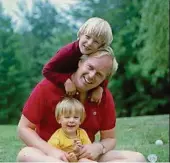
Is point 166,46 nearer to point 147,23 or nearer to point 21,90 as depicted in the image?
point 147,23

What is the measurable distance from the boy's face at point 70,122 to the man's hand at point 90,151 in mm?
52

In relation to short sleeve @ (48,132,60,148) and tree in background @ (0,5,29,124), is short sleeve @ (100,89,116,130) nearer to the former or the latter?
short sleeve @ (48,132,60,148)

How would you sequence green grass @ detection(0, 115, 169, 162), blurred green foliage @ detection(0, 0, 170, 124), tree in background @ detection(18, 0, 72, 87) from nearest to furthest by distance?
green grass @ detection(0, 115, 169, 162) → blurred green foliage @ detection(0, 0, 170, 124) → tree in background @ detection(18, 0, 72, 87)

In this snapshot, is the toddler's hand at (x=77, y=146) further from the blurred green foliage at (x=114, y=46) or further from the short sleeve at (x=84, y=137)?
the blurred green foliage at (x=114, y=46)

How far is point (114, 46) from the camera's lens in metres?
5.98

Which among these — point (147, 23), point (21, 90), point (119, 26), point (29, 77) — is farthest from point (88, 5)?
point (21, 90)

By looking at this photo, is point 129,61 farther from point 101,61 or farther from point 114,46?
point 101,61

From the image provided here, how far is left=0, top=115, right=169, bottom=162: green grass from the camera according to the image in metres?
2.00

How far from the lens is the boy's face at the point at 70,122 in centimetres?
A: 115

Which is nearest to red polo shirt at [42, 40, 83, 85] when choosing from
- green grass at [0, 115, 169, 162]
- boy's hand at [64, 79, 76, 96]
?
boy's hand at [64, 79, 76, 96]

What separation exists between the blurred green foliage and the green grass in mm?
704

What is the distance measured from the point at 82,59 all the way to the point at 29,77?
2.76 metres

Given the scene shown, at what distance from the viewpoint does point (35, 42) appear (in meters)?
4.18

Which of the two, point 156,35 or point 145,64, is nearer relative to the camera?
point 156,35
